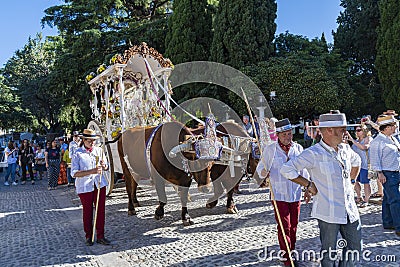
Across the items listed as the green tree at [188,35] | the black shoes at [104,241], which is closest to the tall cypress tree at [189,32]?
the green tree at [188,35]

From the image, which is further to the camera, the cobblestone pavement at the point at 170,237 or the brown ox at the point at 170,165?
the brown ox at the point at 170,165

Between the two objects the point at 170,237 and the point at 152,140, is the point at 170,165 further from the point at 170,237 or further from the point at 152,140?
the point at 170,237

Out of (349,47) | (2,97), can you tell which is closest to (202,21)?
(349,47)

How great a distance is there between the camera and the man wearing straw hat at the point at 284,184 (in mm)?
4297

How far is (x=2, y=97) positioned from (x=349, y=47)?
1180 inches

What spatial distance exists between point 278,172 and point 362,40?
846 inches

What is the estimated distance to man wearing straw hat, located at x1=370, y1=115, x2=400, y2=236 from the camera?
203 inches

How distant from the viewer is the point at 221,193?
742 centimetres

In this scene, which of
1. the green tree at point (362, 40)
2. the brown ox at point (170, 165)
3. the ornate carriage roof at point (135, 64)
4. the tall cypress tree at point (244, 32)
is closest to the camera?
the brown ox at point (170, 165)

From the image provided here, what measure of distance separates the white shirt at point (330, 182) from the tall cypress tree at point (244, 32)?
1473cm

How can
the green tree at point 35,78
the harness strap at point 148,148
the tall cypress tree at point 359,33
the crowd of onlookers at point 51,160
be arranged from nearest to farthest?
the harness strap at point 148,148
the crowd of onlookers at point 51,160
the tall cypress tree at point 359,33
the green tree at point 35,78

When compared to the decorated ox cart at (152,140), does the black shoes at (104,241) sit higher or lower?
lower

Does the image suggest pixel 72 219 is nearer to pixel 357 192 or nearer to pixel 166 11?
pixel 357 192

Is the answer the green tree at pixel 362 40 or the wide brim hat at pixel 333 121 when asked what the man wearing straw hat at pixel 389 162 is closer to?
the wide brim hat at pixel 333 121
